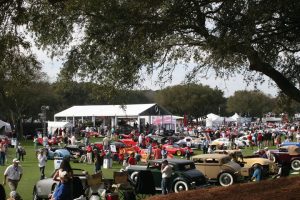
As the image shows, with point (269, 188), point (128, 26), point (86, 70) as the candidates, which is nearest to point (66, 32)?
point (86, 70)

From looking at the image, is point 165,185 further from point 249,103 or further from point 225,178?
point 249,103

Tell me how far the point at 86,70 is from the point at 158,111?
45.8 metres

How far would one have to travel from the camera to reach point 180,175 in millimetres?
17688

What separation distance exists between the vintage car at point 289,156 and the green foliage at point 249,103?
90.2 meters

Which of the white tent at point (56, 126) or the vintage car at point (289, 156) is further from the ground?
the white tent at point (56, 126)

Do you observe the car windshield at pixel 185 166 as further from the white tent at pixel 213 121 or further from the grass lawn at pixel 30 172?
the white tent at pixel 213 121

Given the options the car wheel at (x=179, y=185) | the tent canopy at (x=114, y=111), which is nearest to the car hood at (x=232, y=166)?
the car wheel at (x=179, y=185)

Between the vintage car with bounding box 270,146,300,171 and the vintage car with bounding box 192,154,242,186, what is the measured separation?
245 inches

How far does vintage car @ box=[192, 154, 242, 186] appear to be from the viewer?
1966cm

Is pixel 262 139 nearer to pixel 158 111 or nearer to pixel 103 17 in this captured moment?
pixel 158 111

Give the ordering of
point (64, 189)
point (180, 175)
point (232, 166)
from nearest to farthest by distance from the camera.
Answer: point (64, 189)
point (180, 175)
point (232, 166)

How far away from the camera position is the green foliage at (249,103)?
117 metres

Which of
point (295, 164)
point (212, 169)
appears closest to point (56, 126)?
point (295, 164)

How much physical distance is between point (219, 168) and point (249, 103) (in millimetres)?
100652
